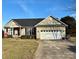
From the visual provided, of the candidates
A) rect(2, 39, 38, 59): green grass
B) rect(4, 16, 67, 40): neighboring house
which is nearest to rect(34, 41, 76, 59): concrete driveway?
rect(2, 39, 38, 59): green grass

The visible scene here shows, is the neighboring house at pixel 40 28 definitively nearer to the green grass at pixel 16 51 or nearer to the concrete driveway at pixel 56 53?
the green grass at pixel 16 51

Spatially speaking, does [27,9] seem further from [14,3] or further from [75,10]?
[75,10]

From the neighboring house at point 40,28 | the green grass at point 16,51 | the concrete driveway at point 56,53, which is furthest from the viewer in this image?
the neighboring house at point 40,28

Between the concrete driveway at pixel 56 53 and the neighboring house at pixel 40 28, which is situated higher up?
the neighboring house at pixel 40 28

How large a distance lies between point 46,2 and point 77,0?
42 centimetres

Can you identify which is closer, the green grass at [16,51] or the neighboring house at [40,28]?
the green grass at [16,51]

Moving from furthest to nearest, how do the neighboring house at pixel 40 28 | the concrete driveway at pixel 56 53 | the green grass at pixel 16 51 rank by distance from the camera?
the neighboring house at pixel 40 28 → the concrete driveway at pixel 56 53 → the green grass at pixel 16 51

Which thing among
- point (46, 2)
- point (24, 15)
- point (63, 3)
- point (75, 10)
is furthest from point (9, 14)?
point (75, 10)

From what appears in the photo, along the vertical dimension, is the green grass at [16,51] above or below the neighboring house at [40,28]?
below

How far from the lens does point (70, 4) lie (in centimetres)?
166

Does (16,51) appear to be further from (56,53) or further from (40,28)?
(40,28)

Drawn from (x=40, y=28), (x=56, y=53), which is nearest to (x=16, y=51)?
(x=56, y=53)

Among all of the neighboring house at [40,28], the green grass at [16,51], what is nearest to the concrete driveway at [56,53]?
the green grass at [16,51]

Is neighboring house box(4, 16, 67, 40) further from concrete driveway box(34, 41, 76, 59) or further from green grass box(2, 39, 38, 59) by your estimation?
concrete driveway box(34, 41, 76, 59)
